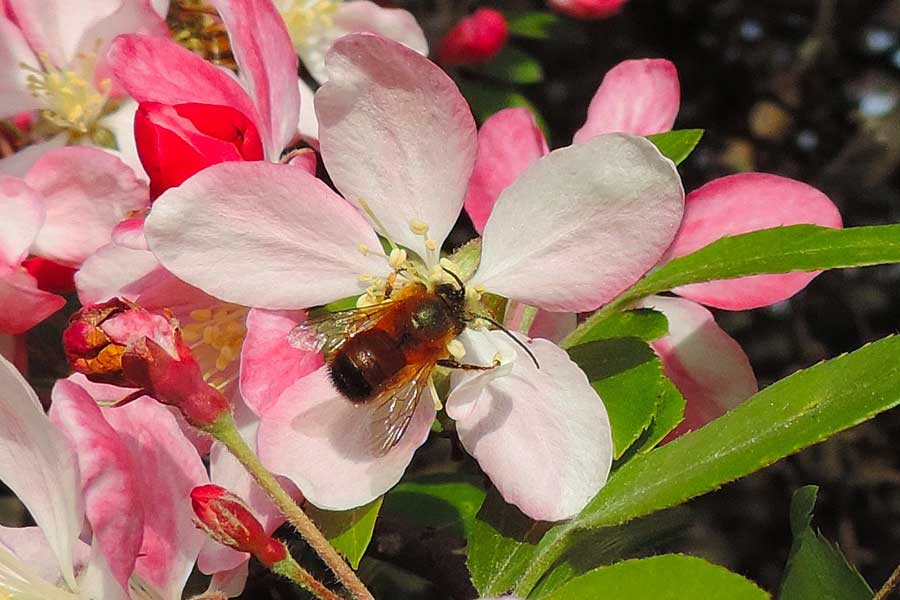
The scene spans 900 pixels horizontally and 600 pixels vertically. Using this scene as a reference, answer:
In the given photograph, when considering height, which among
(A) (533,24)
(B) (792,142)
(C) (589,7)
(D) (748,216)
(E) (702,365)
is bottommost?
(B) (792,142)

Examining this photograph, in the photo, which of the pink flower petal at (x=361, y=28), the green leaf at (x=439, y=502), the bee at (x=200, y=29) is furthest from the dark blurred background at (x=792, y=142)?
the green leaf at (x=439, y=502)

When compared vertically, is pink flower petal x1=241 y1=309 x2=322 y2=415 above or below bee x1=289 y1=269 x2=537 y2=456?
above

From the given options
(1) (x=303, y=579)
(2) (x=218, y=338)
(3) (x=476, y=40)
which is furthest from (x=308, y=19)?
(1) (x=303, y=579)

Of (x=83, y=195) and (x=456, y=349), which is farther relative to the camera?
(x=83, y=195)

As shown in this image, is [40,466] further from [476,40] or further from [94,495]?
[476,40]

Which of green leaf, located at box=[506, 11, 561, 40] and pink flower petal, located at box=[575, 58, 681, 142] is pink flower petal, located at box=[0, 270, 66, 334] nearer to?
pink flower petal, located at box=[575, 58, 681, 142]

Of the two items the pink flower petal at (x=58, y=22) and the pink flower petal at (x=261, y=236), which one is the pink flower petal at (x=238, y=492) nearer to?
the pink flower petal at (x=261, y=236)

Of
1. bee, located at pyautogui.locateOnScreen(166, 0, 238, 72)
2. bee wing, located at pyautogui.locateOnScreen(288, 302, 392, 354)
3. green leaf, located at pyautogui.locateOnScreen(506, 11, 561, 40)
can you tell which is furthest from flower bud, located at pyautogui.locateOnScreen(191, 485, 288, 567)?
green leaf, located at pyautogui.locateOnScreen(506, 11, 561, 40)
